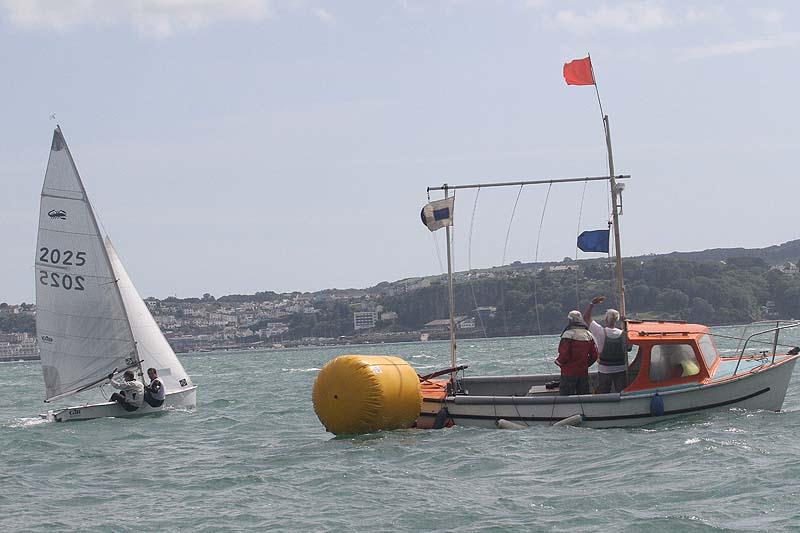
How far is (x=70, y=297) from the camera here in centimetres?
3019

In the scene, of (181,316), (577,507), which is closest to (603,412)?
(577,507)

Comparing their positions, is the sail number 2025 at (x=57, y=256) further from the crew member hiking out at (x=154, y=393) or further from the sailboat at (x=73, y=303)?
the crew member hiking out at (x=154, y=393)

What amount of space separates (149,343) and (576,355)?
14.3m

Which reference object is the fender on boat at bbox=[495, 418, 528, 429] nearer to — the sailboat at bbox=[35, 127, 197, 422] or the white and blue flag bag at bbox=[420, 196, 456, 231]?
the white and blue flag bag at bbox=[420, 196, 456, 231]

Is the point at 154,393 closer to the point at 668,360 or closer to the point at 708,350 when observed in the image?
the point at 668,360

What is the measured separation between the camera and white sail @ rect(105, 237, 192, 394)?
101 ft

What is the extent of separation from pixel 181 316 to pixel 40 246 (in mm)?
168912

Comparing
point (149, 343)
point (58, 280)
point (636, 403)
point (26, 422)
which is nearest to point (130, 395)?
point (26, 422)

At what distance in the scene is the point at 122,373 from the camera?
3038 centimetres

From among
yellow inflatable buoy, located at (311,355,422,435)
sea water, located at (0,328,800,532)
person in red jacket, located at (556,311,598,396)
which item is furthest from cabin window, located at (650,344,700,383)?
yellow inflatable buoy, located at (311,355,422,435)

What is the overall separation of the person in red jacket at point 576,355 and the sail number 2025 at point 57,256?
14.6 metres

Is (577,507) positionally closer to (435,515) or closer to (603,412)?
(435,515)

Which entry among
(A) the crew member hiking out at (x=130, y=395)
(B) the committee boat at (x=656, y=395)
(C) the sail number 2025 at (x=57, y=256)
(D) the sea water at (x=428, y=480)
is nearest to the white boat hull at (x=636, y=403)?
(B) the committee boat at (x=656, y=395)

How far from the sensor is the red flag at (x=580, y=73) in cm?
2150
